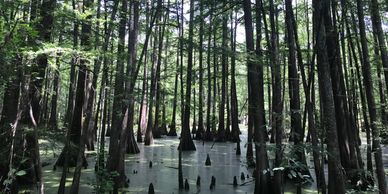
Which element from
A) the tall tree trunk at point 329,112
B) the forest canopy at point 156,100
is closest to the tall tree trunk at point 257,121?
the forest canopy at point 156,100

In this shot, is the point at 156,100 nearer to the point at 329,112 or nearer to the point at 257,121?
the point at 257,121

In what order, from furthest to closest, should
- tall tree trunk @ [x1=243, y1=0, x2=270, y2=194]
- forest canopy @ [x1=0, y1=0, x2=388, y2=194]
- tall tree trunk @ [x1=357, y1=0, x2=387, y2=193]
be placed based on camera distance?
tall tree trunk @ [x1=243, y1=0, x2=270, y2=194], tall tree trunk @ [x1=357, y1=0, x2=387, y2=193], forest canopy @ [x1=0, y1=0, x2=388, y2=194]

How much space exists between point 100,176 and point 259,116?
10.5ft

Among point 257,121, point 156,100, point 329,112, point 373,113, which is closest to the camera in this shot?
point 329,112

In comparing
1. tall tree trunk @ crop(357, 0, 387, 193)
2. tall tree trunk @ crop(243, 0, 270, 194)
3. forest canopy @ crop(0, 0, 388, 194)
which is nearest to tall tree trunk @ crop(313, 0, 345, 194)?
forest canopy @ crop(0, 0, 388, 194)

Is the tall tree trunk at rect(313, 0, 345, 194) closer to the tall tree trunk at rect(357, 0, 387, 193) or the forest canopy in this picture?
the forest canopy

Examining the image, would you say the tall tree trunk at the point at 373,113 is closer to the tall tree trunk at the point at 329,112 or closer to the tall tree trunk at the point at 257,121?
the tall tree trunk at the point at 329,112

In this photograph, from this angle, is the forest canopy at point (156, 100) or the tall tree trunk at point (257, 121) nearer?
the forest canopy at point (156, 100)

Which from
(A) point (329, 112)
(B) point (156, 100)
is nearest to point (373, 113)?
(A) point (329, 112)

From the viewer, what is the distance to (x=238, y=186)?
323 inches

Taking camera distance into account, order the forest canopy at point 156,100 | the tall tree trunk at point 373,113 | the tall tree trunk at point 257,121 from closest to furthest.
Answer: the forest canopy at point 156,100 → the tall tree trunk at point 373,113 → the tall tree trunk at point 257,121

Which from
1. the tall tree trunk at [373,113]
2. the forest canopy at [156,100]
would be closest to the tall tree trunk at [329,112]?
the forest canopy at [156,100]

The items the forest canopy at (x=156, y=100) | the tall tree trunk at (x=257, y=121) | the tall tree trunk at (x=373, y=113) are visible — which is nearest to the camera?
the forest canopy at (x=156, y=100)

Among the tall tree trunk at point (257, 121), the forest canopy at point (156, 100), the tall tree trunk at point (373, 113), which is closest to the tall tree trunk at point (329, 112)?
the forest canopy at point (156, 100)
